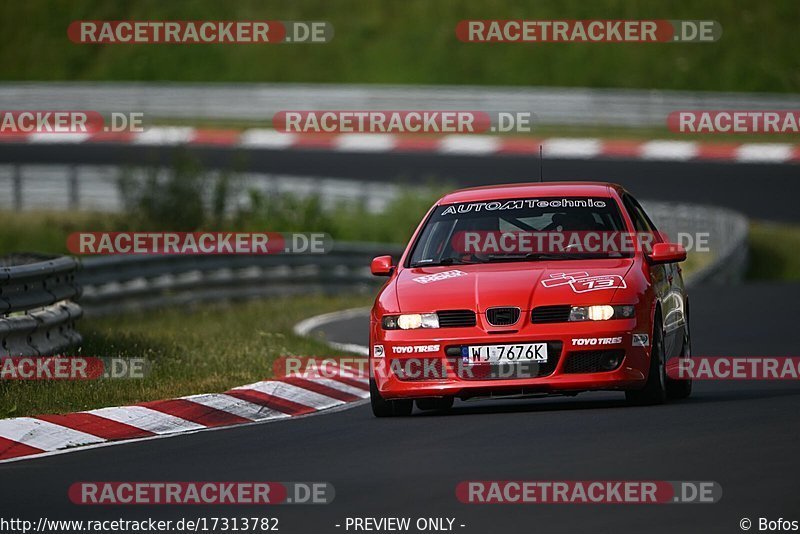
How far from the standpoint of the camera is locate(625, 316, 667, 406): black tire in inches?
443

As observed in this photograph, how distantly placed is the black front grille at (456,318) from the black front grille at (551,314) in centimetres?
37

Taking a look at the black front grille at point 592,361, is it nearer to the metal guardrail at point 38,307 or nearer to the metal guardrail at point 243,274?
the metal guardrail at point 38,307

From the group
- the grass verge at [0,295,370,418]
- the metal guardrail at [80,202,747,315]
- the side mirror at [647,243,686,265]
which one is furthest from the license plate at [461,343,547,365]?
the metal guardrail at [80,202,747,315]

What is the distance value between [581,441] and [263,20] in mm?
46033

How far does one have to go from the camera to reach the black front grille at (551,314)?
11039mm

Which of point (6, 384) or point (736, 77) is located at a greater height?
point (736, 77)

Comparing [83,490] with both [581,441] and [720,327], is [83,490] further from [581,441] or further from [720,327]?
[720,327]

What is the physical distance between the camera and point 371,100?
4500 cm

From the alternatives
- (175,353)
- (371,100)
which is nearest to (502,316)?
(175,353)

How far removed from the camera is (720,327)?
60.8 ft

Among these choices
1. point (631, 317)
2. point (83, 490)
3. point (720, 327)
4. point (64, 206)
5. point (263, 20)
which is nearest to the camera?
point (83, 490)

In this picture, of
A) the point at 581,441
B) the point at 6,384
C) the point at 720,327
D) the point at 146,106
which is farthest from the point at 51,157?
the point at 581,441

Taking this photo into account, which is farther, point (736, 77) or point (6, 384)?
point (736, 77)

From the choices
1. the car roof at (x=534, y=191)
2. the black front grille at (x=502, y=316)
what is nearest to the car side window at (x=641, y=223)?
the car roof at (x=534, y=191)
